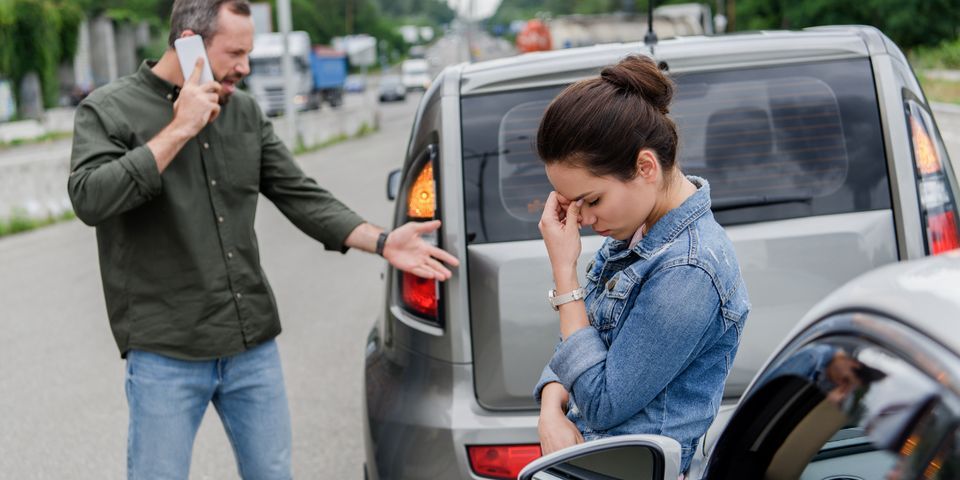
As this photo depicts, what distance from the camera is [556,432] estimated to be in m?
2.13

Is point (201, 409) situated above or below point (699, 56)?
below

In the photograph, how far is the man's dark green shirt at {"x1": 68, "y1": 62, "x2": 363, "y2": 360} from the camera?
3.12m

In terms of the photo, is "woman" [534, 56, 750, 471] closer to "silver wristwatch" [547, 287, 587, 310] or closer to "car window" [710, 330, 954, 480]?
"silver wristwatch" [547, 287, 587, 310]

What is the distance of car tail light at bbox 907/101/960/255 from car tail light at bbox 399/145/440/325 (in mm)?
1478

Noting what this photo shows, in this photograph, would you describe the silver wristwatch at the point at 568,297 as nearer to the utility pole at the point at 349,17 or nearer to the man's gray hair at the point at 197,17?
the man's gray hair at the point at 197,17

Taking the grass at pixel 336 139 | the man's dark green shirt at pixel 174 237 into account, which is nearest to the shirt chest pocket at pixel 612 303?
the man's dark green shirt at pixel 174 237

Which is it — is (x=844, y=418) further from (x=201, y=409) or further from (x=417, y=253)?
(x=201, y=409)

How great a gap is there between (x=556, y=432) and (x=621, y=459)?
17 centimetres

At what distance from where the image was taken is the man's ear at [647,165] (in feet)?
6.47

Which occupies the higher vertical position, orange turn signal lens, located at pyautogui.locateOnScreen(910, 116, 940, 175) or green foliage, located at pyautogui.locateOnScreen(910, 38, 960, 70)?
orange turn signal lens, located at pyautogui.locateOnScreen(910, 116, 940, 175)

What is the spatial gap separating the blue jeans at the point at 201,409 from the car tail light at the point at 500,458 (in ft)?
2.21

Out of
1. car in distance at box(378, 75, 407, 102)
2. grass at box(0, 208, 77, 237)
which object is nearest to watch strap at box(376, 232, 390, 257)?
grass at box(0, 208, 77, 237)

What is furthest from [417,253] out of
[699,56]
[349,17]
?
[349,17]

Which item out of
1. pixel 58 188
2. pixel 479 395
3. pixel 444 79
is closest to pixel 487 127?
pixel 444 79
